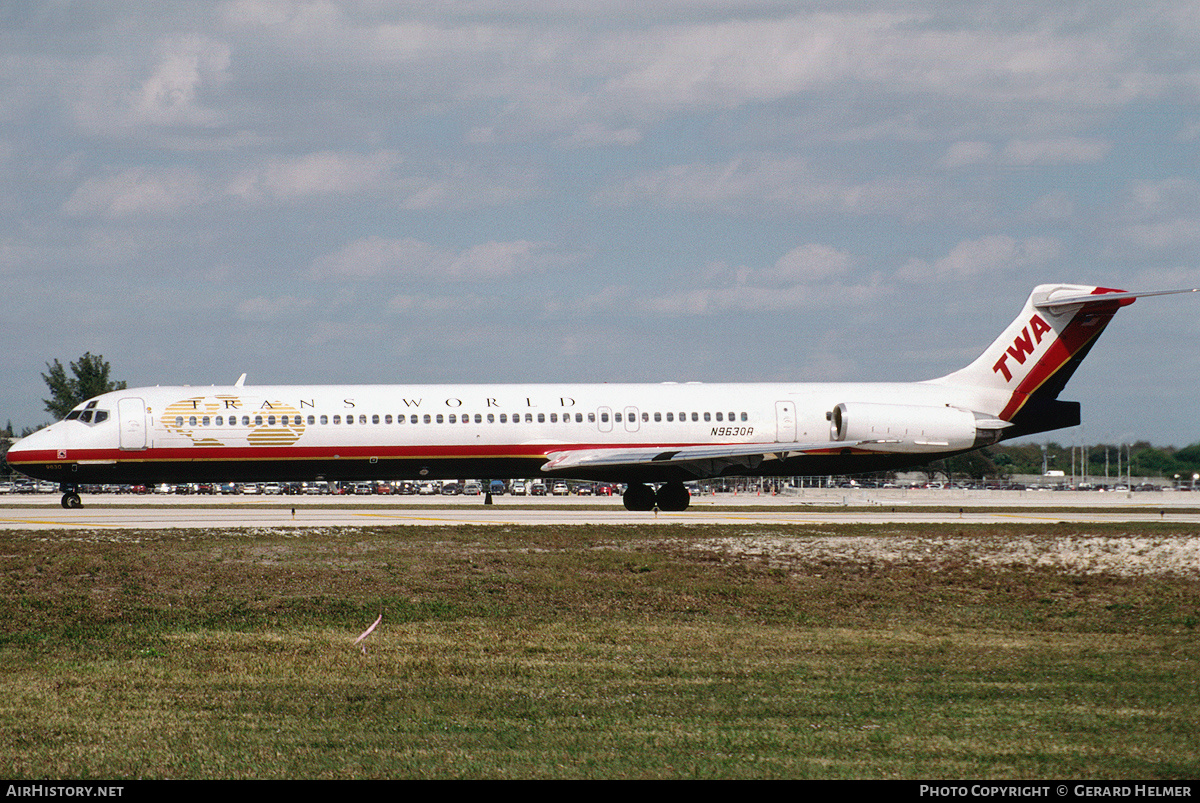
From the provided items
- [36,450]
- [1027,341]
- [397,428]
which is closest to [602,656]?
[397,428]

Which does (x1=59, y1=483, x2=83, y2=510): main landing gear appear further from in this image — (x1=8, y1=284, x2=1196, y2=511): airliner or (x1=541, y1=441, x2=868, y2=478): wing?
(x1=541, y1=441, x2=868, y2=478): wing

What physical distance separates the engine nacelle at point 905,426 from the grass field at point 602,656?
39.4 ft

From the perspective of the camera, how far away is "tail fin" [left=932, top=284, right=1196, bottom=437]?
39312 mm

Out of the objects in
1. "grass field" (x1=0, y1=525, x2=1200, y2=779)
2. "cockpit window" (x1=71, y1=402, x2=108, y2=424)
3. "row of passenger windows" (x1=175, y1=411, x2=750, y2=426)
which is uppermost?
"cockpit window" (x1=71, y1=402, x2=108, y2=424)

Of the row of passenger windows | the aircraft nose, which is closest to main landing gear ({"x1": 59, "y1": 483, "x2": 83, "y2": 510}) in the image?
the aircraft nose

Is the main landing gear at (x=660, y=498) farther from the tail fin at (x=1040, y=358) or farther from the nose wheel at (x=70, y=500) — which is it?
the nose wheel at (x=70, y=500)

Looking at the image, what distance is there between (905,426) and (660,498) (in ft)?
26.7

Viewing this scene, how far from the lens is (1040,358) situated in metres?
39.6

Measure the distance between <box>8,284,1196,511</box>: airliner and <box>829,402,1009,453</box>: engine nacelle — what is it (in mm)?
45

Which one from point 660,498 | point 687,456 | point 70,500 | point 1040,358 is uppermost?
point 1040,358

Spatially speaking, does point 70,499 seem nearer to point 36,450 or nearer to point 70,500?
point 70,500

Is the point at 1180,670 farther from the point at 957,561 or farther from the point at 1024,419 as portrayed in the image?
the point at 1024,419

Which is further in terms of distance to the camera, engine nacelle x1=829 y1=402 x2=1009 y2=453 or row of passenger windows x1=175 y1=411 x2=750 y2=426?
engine nacelle x1=829 y1=402 x2=1009 y2=453
